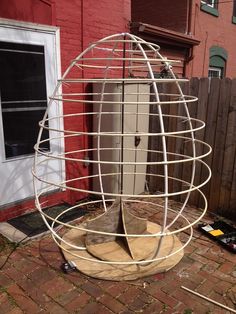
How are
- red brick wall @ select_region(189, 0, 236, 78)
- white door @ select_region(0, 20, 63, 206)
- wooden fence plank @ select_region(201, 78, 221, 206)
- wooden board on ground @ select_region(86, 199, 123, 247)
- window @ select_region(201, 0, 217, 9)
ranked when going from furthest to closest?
1. window @ select_region(201, 0, 217, 9)
2. red brick wall @ select_region(189, 0, 236, 78)
3. wooden fence plank @ select_region(201, 78, 221, 206)
4. white door @ select_region(0, 20, 63, 206)
5. wooden board on ground @ select_region(86, 199, 123, 247)

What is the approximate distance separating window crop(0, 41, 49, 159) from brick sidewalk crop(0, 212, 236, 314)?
4.73ft

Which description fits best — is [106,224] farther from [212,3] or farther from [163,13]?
[212,3]

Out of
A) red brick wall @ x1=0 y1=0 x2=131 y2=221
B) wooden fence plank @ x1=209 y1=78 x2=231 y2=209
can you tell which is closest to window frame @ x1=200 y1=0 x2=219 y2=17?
red brick wall @ x1=0 y1=0 x2=131 y2=221

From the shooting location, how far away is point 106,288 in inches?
116

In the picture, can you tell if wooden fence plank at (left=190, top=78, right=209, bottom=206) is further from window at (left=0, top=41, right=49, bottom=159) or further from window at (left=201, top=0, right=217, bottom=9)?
window at (left=201, top=0, right=217, bottom=9)

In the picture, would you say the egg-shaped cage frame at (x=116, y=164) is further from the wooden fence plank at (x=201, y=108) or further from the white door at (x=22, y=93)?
the white door at (x=22, y=93)

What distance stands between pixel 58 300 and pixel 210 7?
30.2ft

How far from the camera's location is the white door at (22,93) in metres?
3.88

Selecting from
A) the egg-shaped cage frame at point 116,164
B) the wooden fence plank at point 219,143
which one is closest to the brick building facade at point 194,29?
the egg-shaped cage frame at point 116,164

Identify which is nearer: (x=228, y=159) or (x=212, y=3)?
(x=228, y=159)

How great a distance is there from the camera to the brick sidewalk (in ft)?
8.87

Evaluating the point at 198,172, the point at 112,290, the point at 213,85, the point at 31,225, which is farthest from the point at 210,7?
the point at 112,290

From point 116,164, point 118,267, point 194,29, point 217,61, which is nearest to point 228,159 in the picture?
point 116,164

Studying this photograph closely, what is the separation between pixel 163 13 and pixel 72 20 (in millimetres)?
5114
